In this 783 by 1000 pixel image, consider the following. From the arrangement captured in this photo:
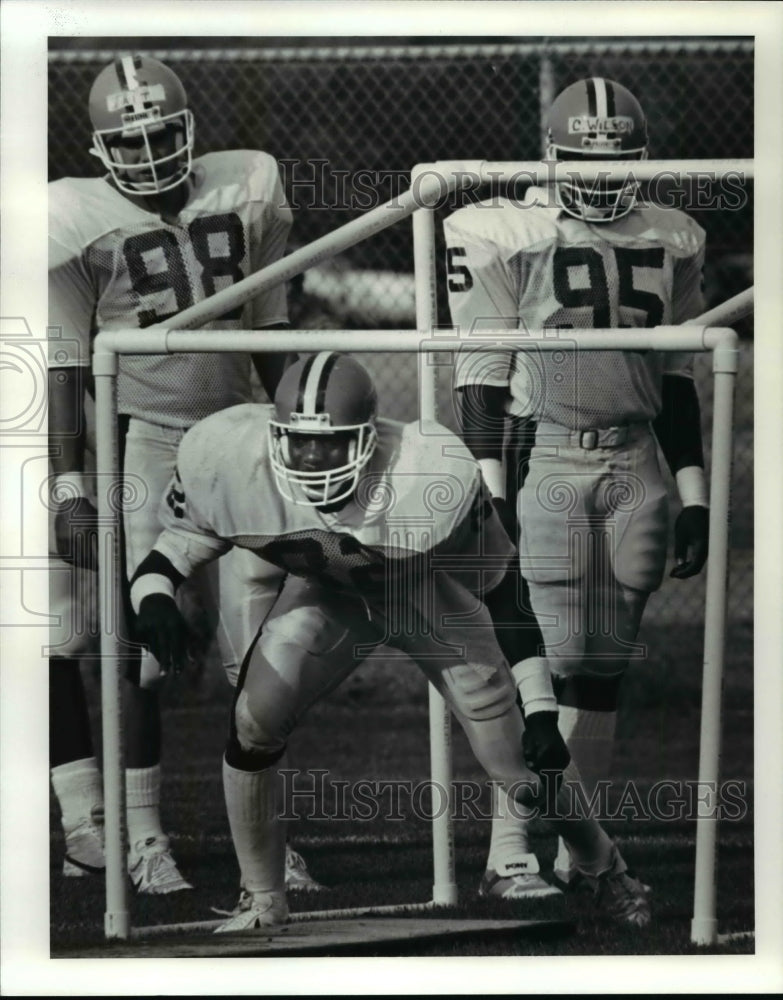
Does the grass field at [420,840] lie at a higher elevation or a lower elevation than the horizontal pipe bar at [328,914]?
higher

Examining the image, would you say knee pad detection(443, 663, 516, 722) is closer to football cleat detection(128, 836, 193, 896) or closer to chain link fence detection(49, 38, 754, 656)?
chain link fence detection(49, 38, 754, 656)

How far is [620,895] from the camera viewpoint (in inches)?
150

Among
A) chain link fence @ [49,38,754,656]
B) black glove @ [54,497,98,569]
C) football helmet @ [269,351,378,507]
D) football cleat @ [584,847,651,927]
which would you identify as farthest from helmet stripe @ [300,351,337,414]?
football cleat @ [584,847,651,927]

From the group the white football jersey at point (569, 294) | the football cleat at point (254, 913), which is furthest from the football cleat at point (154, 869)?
the white football jersey at point (569, 294)

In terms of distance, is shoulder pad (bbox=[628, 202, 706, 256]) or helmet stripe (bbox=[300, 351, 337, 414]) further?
shoulder pad (bbox=[628, 202, 706, 256])

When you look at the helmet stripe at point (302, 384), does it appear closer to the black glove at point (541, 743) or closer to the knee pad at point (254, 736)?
the knee pad at point (254, 736)

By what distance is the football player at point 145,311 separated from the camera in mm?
3789

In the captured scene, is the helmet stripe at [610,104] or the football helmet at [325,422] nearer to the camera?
the football helmet at [325,422]

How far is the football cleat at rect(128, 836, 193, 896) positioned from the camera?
12.5 ft

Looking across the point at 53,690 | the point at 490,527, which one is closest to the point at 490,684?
the point at 490,527

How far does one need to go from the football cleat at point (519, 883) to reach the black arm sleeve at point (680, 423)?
825 millimetres

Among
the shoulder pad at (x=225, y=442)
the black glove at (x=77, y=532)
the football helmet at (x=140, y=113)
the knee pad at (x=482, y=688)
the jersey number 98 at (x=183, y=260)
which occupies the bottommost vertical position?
the knee pad at (x=482, y=688)

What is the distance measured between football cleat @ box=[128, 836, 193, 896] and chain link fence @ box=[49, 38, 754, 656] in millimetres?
1003

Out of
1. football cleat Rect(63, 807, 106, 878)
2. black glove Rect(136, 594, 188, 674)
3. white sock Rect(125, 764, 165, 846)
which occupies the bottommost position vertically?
football cleat Rect(63, 807, 106, 878)
